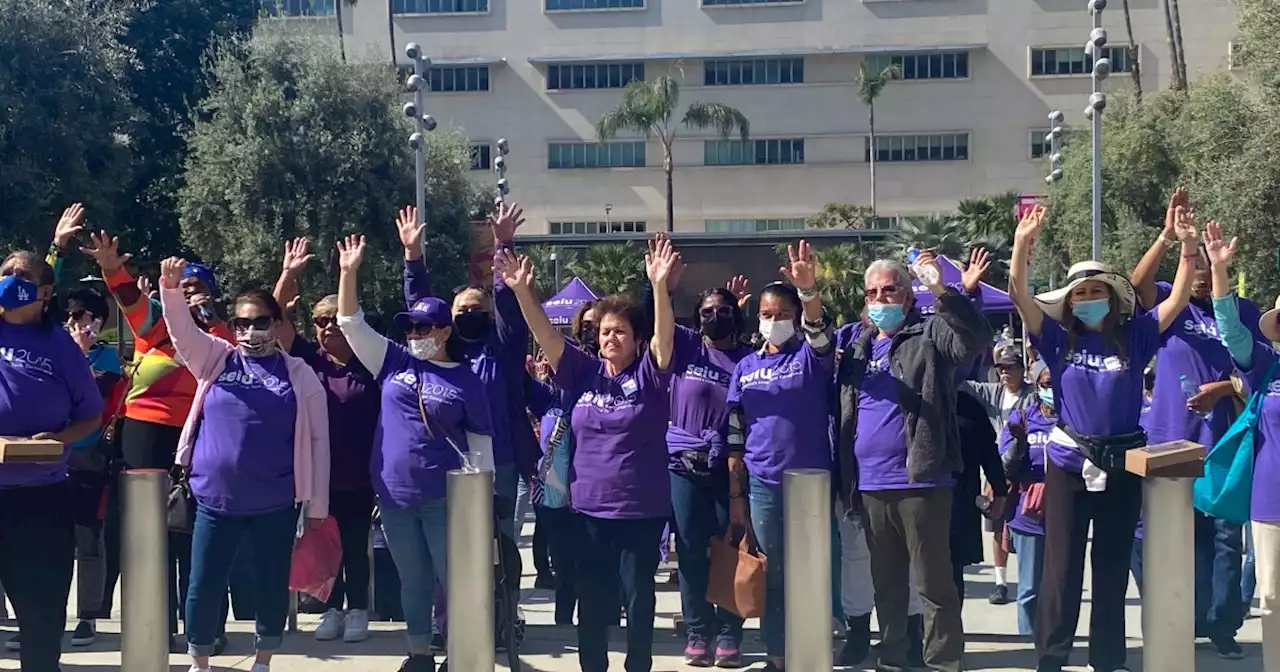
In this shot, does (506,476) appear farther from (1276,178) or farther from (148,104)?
(148,104)

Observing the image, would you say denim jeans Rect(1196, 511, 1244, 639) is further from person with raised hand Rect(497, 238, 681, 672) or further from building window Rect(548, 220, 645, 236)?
building window Rect(548, 220, 645, 236)

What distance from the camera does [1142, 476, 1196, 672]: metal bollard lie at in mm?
4590

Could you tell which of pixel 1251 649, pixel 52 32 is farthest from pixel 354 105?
pixel 1251 649

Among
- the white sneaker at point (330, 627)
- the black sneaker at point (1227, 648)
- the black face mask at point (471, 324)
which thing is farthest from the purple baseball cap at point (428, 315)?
the black sneaker at point (1227, 648)

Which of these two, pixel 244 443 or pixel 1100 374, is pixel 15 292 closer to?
pixel 244 443

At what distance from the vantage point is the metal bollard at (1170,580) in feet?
15.1

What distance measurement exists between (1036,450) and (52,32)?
60.5 ft

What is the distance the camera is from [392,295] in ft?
88.9

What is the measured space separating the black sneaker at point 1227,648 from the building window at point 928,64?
4921cm

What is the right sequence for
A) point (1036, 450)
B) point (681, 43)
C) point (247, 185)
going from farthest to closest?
point (681, 43), point (247, 185), point (1036, 450)

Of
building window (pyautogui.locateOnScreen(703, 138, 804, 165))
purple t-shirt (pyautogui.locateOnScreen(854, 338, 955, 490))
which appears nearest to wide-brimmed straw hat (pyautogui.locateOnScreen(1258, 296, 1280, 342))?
purple t-shirt (pyautogui.locateOnScreen(854, 338, 955, 490))

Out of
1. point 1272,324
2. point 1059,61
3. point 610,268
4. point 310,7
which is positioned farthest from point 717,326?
point 1059,61

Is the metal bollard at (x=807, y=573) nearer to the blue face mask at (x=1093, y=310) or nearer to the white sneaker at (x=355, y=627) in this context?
the blue face mask at (x=1093, y=310)

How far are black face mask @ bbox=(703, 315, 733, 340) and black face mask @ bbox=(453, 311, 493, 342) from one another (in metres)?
1.13
